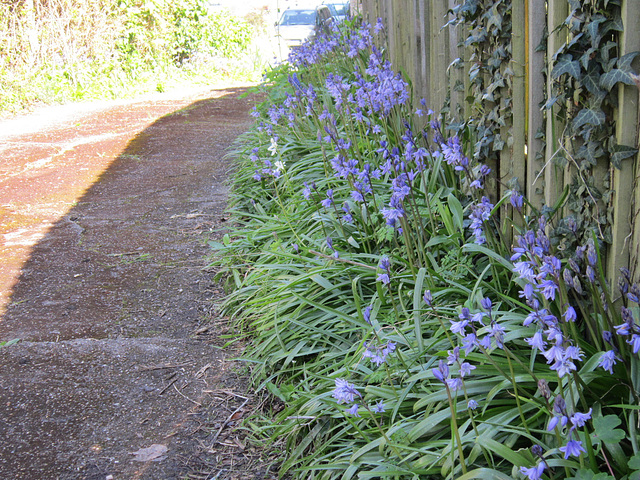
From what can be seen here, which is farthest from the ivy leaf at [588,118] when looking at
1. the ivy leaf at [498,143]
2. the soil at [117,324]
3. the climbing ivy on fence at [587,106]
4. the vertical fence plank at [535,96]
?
the soil at [117,324]

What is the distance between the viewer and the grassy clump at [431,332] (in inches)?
57.3

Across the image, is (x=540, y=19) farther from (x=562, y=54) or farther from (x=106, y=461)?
(x=106, y=461)

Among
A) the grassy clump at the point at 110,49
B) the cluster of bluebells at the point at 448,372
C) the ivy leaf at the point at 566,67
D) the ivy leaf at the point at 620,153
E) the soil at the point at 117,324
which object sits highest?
the grassy clump at the point at 110,49

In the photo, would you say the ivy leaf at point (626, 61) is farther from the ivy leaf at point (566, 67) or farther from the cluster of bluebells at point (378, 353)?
the cluster of bluebells at point (378, 353)

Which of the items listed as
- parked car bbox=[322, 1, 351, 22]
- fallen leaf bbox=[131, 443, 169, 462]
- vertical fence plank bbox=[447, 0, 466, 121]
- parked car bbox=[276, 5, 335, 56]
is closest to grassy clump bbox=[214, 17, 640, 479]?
vertical fence plank bbox=[447, 0, 466, 121]

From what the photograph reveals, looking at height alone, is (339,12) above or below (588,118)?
above

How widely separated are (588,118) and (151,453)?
5.98 ft

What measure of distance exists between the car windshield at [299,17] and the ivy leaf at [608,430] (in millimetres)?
14476

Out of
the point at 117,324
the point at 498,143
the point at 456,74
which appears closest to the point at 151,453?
the point at 117,324

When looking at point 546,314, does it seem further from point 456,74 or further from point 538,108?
point 456,74

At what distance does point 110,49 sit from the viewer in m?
11.1

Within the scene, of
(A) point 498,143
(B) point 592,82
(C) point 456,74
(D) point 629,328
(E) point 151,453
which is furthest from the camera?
(C) point 456,74

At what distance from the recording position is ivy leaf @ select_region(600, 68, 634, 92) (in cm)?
165

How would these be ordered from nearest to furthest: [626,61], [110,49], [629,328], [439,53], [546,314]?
[629,328], [546,314], [626,61], [439,53], [110,49]
